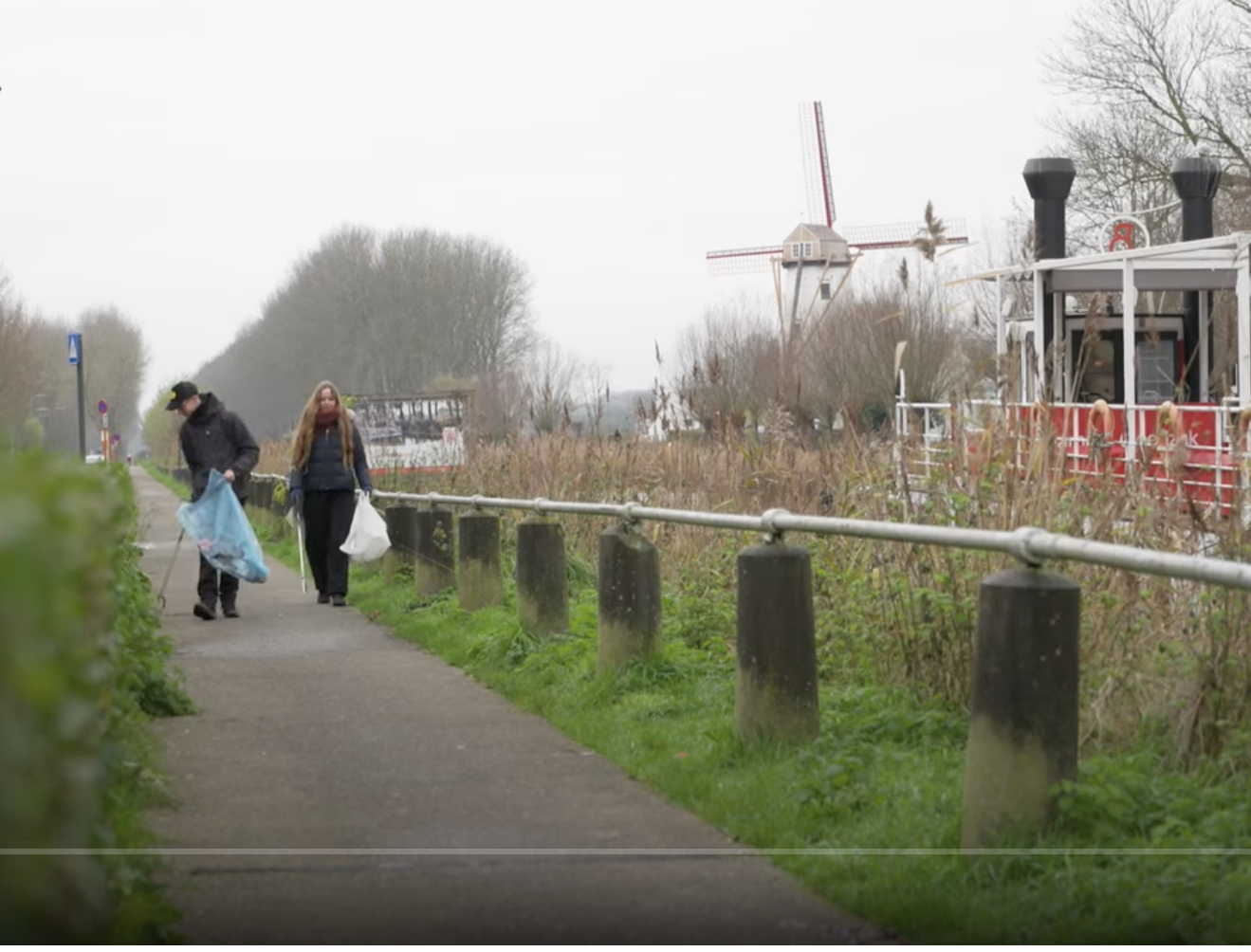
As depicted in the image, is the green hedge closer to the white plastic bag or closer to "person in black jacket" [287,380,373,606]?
the white plastic bag

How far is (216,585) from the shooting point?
1507cm

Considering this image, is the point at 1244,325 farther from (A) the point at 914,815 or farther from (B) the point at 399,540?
(A) the point at 914,815

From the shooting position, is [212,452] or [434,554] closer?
[212,452]

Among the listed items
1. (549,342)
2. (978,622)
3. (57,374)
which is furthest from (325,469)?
(549,342)

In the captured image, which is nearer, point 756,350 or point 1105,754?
point 1105,754

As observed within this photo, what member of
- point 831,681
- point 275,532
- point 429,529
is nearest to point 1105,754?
point 831,681

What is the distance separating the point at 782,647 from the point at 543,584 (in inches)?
166

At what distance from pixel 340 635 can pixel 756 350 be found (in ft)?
154

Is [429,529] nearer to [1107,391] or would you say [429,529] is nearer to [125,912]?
[125,912]

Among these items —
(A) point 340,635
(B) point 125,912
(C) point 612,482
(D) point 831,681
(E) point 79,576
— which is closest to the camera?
(E) point 79,576

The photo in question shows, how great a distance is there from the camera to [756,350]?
59.4 metres

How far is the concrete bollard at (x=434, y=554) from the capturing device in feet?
50.0

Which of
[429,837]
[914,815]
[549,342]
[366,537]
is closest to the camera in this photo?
[914,815]

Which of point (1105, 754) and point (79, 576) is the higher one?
point (79, 576)
